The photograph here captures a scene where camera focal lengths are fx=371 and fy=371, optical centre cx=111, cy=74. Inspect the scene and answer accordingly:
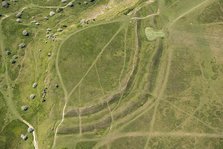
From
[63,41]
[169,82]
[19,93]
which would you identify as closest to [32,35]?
[63,41]

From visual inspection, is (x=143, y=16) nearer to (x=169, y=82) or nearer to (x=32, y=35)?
(x=169, y=82)

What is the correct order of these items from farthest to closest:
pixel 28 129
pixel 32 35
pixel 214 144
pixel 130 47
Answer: pixel 32 35 → pixel 130 47 → pixel 28 129 → pixel 214 144

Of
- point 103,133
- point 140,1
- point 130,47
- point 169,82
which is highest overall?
point 140,1

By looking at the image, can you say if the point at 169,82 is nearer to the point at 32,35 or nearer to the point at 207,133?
the point at 207,133

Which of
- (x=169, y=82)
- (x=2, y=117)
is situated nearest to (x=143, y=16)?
(x=169, y=82)

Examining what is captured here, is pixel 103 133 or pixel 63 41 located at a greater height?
pixel 63 41

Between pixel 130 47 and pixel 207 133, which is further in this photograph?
pixel 130 47

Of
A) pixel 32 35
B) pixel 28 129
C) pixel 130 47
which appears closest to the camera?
pixel 28 129
